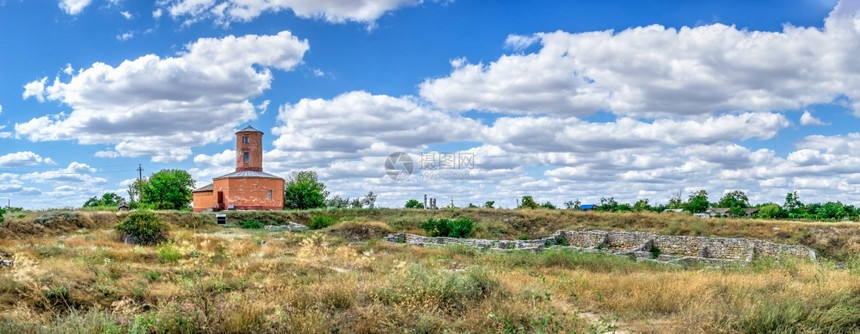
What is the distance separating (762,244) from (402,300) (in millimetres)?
23297

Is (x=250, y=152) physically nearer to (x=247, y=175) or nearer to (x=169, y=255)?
(x=247, y=175)

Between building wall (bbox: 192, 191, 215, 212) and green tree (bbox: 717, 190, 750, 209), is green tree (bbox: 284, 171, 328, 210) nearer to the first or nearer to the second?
building wall (bbox: 192, 191, 215, 212)

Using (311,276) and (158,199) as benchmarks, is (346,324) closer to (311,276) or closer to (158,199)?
(311,276)

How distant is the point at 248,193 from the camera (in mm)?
42688

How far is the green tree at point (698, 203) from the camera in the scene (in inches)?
2174

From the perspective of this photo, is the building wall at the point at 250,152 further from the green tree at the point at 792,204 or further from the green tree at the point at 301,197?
the green tree at the point at 792,204

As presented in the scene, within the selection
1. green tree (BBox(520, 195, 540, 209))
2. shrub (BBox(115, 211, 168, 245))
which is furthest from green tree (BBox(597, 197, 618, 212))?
shrub (BBox(115, 211, 168, 245))

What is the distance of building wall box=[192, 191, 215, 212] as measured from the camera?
44594mm

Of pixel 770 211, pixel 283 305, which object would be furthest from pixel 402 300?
pixel 770 211

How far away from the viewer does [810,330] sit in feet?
19.0

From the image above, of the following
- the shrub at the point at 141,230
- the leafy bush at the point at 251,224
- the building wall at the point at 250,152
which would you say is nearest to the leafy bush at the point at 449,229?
the leafy bush at the point at 251,224

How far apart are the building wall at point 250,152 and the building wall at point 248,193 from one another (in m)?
3.43

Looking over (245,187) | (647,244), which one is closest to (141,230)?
(647,244)

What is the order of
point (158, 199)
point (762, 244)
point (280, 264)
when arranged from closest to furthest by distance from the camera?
point (280, 264) → point (762, 244) → point (158, 199)
